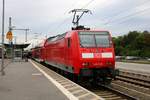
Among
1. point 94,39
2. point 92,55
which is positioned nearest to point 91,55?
point 92,55

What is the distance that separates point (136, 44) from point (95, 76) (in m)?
103

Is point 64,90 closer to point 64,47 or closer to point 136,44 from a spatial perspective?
point 64,47

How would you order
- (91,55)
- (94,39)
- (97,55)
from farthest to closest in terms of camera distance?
(94,39) < (97,55) < (91,55)

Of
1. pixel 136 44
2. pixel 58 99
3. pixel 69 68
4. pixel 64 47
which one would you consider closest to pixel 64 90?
pixel 58 99

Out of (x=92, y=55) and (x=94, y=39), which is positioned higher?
(x=94, y=39)

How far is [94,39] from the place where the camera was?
21047 millimetres

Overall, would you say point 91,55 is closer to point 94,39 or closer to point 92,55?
point 92,55

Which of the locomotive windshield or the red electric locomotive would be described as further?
the locomotive windshield

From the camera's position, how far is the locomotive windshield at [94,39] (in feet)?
68.3

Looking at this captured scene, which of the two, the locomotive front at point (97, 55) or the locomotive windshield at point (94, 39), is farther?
the locomotive windshield at point (94, 39)

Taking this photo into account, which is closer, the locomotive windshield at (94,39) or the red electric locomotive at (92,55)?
the red electric locomotive at (92,55)

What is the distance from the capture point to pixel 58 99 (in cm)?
1277

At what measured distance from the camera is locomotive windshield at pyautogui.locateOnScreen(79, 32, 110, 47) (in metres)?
20.8

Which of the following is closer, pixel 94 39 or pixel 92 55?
pixel 92 55
